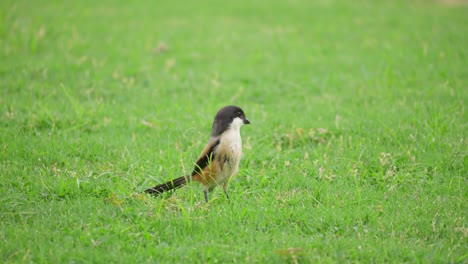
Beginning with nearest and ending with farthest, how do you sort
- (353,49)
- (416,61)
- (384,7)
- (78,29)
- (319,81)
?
(319,81)
(416,61)
(353,49)
(78,29)
(384,7)

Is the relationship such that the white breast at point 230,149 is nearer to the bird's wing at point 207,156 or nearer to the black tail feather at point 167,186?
the bird's wing at point 207,156

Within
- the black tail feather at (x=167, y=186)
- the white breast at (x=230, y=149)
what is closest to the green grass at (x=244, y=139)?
the black tail feather at (x=167, y=186)

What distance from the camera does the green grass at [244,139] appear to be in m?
4.49

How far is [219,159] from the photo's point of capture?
516 centimetres

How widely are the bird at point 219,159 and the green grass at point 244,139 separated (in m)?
0.17

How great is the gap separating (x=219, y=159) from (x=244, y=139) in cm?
182

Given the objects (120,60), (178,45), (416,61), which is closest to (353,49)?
(416,61)

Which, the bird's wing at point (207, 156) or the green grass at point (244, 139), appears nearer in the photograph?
the green grass at point (244, 139)

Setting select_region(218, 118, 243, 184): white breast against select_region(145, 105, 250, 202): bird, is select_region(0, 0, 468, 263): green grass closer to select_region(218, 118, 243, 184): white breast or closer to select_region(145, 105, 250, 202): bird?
select_region(145, 105, 250, 202): bird

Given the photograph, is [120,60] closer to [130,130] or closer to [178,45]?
[178,45]

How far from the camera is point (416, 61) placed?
10.4 meters

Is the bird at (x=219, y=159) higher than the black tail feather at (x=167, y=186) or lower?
higher

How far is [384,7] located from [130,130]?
1215 cm

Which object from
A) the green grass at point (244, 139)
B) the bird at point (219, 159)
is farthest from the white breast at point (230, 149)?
the green grass at point (244, 139)
